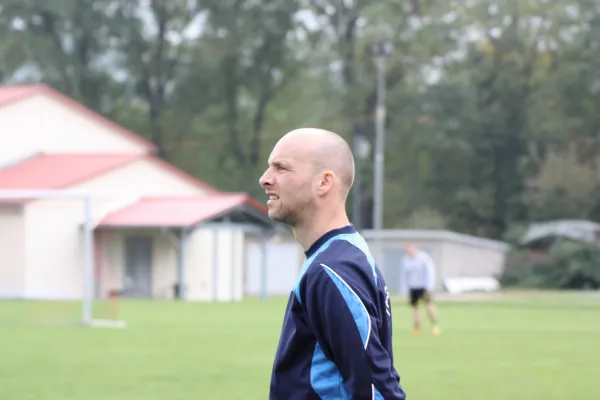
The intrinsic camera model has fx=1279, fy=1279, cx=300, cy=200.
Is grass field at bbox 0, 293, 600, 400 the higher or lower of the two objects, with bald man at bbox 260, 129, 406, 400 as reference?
lower

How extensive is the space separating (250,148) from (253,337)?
49160 millimetres

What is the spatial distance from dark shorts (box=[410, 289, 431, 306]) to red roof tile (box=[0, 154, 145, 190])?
2175 centimetres

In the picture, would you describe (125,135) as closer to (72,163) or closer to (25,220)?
(72,163)

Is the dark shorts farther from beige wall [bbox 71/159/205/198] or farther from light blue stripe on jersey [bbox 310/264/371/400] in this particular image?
beige wall [bbox 71/159/205/198]

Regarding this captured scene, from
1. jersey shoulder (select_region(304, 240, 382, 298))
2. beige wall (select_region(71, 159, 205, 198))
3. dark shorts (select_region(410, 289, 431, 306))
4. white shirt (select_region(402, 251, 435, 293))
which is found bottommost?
dark shorts (select_region(410, 289, 431, 306))

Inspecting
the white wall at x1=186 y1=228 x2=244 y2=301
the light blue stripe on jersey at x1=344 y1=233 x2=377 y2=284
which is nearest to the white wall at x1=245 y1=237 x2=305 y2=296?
the white wall at x1=186 y1=228 x2=244 y2=301

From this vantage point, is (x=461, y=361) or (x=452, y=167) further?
(x=452, y=167)

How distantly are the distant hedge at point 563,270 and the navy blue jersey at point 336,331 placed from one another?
56716 mm

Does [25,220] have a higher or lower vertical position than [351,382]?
lower

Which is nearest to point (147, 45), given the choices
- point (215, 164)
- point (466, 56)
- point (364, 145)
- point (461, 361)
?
point (215, 164)

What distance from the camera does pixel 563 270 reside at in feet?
199

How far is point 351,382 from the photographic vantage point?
3906 mm

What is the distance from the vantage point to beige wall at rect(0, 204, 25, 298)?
3447 centimetres

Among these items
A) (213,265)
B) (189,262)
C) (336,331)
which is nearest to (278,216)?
(336,331)
